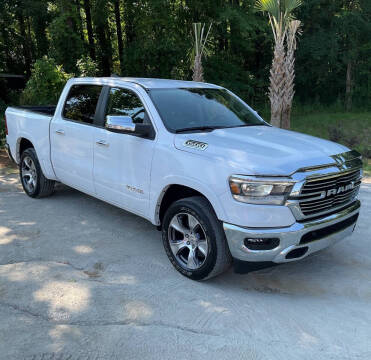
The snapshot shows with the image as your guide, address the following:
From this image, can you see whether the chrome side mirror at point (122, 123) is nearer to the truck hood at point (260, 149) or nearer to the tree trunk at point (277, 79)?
the truck hood at point (260, 149)

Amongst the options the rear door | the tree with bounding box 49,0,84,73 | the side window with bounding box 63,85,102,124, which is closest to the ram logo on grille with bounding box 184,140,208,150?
the rear door

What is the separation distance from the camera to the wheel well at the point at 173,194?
4.11 meters

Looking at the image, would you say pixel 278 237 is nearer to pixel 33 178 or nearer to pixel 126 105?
pixel 126 105

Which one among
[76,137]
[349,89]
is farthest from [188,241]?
[349,89]

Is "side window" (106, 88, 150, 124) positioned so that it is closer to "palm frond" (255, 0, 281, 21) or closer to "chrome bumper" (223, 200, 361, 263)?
"chrome bumper" (223, 200, 361, 263)

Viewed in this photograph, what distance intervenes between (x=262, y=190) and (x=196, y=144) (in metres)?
0.82

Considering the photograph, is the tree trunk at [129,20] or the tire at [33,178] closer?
the tire at [33,178]

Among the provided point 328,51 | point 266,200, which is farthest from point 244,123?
point 328,51

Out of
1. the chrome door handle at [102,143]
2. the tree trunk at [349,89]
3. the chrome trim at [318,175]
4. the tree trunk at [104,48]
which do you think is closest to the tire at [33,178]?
the chrome door handle at [102,143]

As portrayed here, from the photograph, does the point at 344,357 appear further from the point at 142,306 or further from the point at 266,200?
the point at 142,306

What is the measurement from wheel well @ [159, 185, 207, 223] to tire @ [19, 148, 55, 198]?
9.01ft

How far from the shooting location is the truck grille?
A: 11.4 ft

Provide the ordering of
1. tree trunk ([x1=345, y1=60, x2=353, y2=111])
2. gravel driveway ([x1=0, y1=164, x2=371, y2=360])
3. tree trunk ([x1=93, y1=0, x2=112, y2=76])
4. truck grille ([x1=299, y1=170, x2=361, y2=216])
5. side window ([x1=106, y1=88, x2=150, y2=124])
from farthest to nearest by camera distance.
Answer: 1. tree trunk ([x1=93, y1=0, x2=112, y2=76])
2. tree trunk ([x1=345, y1=60, x2=353, y2=111])
3. side window ([x1=106, y1=88, x2=150, y2=124])
4. truck grille ([x1=299, y1=170, x2=361, y2=216])
5. gravel driveway ([x1=0, y1=164, x2=371, y2=360])

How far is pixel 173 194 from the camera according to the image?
14.1 ft
